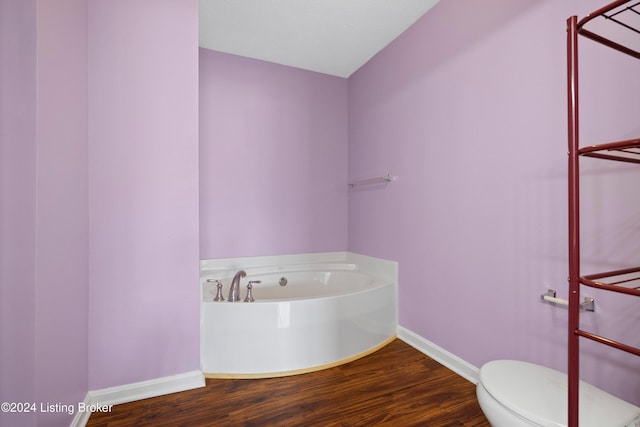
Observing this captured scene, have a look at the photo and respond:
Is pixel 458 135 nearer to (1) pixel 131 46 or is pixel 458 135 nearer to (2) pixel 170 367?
(1) pixel 131 46

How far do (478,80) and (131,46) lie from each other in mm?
1856

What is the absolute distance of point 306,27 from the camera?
7.07 feet

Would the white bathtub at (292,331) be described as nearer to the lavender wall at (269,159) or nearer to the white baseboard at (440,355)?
the white baseboard at (440,355)

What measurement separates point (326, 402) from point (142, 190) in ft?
4.67

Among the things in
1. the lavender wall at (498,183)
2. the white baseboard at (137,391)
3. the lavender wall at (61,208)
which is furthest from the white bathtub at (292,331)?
the lavender wall at (61,208)

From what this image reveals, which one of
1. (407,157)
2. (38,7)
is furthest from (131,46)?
(407,157)

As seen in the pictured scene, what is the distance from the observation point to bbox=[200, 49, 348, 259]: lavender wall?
249 centimetres

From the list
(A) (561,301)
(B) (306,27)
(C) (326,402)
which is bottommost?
(C) (326,402)

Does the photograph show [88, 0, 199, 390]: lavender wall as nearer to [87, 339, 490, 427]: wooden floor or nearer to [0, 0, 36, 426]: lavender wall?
[87, 339, 490, 427]: wooden floor

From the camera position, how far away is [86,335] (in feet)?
4.59

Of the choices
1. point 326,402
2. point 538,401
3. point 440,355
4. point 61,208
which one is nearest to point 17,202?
point 61,208

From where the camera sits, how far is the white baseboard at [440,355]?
1674 millimetres

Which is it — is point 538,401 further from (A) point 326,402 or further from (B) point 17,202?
(B) point 17,202

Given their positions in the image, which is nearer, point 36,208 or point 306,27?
point 36,208
